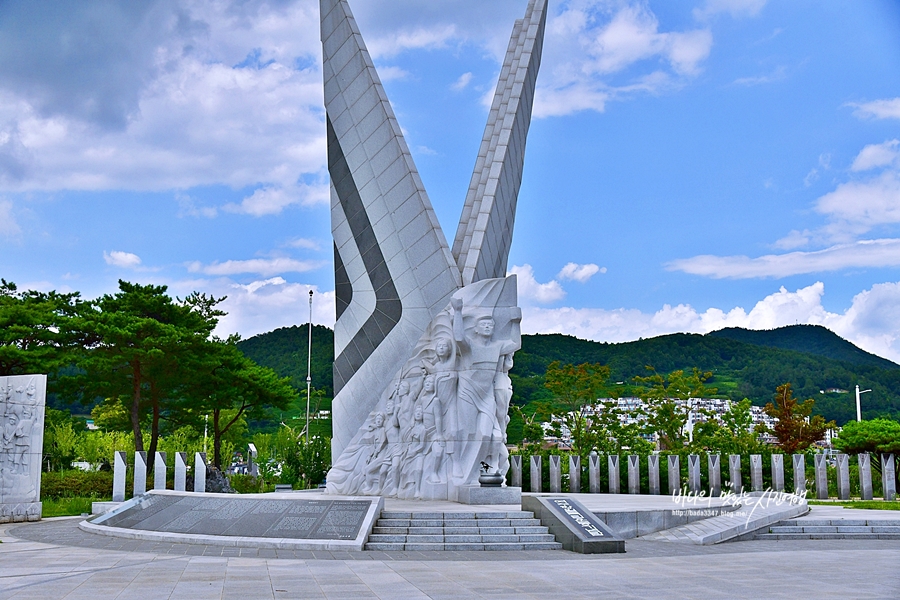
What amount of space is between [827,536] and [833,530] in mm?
240

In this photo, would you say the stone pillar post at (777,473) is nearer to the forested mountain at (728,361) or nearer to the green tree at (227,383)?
the green tree at (227,383)

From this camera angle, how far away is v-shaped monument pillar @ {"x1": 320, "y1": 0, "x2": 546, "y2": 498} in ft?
50.8

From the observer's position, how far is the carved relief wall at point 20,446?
14805mm

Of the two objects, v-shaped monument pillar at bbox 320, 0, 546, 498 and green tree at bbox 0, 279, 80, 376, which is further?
green tree at bbox 0, 279, 80, 376

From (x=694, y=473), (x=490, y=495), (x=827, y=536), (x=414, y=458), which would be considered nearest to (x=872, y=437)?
(x=694, y=473)

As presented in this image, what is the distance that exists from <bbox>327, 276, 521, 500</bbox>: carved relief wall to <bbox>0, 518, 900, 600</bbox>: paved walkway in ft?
15.0

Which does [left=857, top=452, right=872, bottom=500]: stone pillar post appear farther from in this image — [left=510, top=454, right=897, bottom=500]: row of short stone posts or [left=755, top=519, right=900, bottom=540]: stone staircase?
[left=755, top=519, right=900, bottom=540]: stone staircase

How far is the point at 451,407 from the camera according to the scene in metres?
15.4

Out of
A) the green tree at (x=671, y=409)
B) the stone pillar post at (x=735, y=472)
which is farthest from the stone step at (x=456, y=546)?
the green tree at (x=671, y=409)

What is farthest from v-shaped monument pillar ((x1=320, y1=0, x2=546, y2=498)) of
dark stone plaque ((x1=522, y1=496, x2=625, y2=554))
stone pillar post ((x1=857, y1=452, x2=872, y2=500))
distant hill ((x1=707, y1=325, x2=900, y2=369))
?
distant hill ((x1=707, y1=325, x2=900, y2=369))

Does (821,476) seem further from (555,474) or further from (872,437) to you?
(555,474)

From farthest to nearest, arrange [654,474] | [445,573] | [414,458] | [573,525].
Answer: [654,474]
[414,458]
[573,525]
[445,573]

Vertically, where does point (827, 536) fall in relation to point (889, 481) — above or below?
below

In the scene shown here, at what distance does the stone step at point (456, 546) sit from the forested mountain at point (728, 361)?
29995 mm
